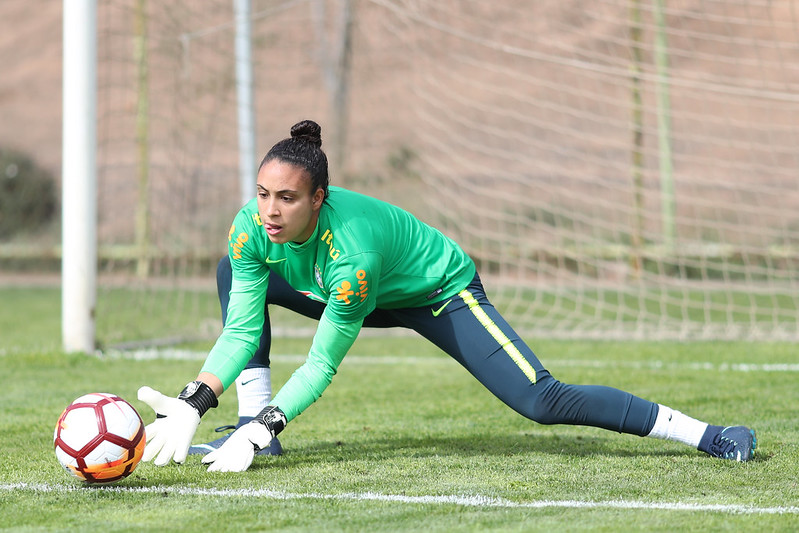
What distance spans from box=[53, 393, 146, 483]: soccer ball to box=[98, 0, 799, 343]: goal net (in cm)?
467

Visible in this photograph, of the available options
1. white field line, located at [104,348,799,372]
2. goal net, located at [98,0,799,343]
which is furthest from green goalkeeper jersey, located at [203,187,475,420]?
goal net, located at [98,0,799,343]

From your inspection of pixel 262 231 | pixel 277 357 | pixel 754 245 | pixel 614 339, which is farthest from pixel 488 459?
pixel 754 245

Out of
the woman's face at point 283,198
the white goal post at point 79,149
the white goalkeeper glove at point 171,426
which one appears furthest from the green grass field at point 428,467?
the woman's face at point 283,198

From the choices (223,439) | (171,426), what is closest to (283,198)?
(171,426)

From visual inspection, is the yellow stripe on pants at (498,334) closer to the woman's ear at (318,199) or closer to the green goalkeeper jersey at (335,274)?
the green goalkeeper jersey at (335,274)

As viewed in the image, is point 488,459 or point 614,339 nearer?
point 488,459

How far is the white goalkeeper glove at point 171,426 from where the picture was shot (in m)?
3.77

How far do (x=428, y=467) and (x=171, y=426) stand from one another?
1.03m

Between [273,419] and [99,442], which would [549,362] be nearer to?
[273,419]

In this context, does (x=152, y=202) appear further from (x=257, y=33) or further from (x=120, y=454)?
(x=120, y=454)

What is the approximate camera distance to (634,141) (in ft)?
32.3

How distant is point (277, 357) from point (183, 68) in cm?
304

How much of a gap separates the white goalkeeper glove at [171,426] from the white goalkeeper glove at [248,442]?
13cm

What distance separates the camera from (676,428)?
4.17 metres
